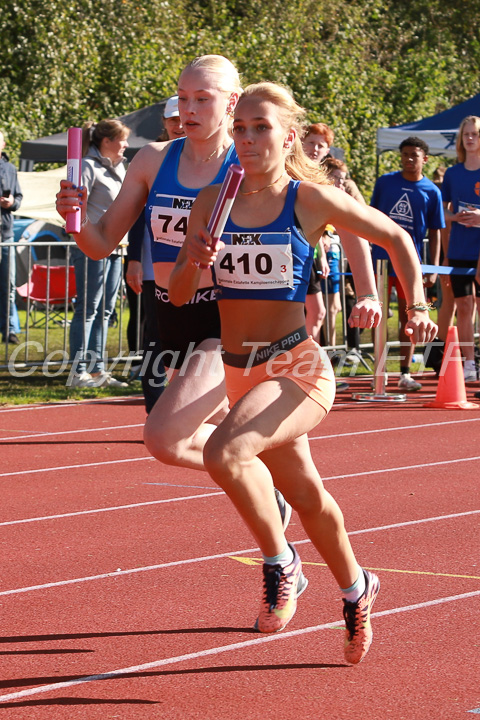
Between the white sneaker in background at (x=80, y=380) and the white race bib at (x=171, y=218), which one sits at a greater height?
the white race bib at (x=171, y=218)

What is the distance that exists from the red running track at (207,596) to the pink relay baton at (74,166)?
4.93ft

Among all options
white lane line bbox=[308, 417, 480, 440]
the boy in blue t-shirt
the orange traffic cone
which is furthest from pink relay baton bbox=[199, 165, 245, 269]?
the boy in blue t-shirt

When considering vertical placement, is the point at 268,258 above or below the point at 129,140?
below

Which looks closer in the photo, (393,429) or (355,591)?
(355,591)

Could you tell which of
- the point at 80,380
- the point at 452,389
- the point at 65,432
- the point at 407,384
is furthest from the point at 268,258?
the point at 80,380

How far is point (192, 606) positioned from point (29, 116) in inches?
1008

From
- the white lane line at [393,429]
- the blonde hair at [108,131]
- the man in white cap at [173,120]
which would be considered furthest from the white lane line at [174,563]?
the blonde hair at [108,131]

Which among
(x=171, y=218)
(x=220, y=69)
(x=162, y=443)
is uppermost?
(x=220, y=69)

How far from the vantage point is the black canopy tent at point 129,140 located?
64.3 feet

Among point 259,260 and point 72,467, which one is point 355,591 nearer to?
point 259,260

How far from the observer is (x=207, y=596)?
4984 mm

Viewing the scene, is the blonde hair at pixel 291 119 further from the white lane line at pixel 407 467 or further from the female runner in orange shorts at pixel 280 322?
the white lane line at pixel 407 467

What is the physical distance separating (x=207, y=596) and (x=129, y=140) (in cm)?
1531

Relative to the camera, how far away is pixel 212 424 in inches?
212
